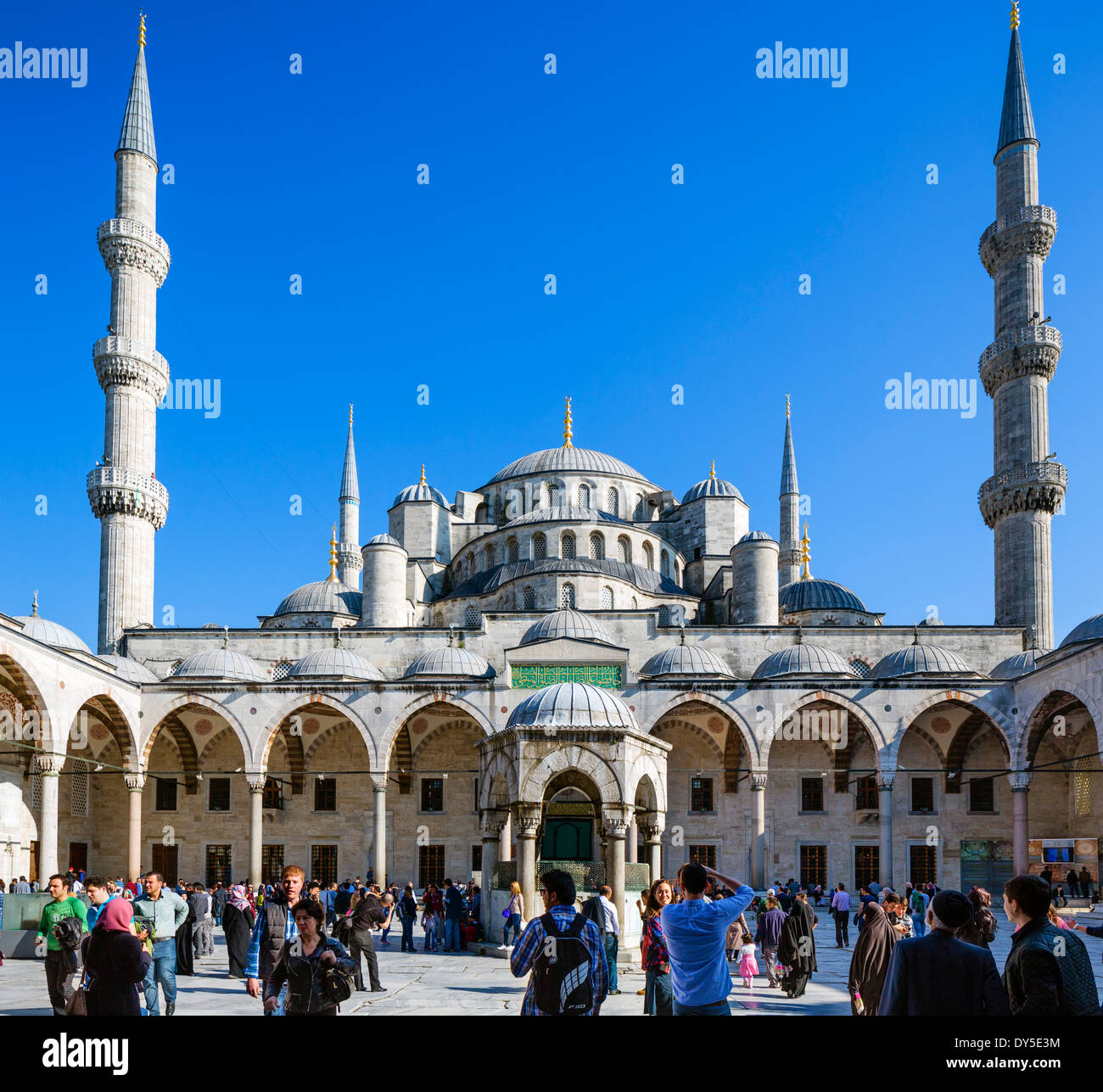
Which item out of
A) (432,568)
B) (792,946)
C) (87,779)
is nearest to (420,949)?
(792,946)

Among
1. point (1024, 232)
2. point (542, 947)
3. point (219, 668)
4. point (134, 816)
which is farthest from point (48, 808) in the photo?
point (1024, 232)

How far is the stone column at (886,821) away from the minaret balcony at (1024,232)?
43.5 ft

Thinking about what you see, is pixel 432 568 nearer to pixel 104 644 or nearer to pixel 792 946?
pixel 104 644

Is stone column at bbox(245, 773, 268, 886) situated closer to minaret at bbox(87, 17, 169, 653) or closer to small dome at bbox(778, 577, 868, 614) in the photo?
minaret at bbox(87, 17, 169, 653)

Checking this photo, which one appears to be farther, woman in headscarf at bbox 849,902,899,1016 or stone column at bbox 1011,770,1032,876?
stone column at bbox 1011,770,1032,876

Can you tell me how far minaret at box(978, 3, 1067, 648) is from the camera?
27.5 meters

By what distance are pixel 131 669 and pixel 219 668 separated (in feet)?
6.94

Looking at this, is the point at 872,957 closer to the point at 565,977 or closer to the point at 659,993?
the point at 659,993

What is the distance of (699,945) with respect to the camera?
183 inches

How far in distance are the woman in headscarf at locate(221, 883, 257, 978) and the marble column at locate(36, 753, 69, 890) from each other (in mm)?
10318

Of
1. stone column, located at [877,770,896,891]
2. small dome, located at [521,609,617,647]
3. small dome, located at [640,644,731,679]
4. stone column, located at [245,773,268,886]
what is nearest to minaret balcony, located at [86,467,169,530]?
stone column, located at [245,773,268,886]

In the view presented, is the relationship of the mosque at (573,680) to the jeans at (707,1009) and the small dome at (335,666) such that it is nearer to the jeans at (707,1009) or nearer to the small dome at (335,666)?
the small dome at (335,666)

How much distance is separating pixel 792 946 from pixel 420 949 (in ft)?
20.8

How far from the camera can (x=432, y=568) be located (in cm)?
3438
